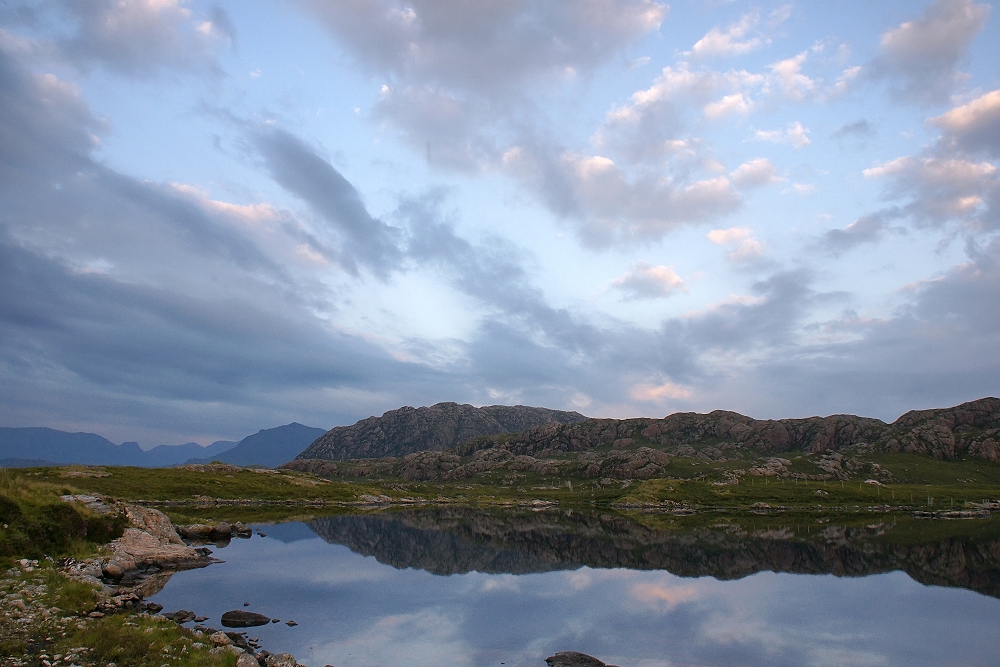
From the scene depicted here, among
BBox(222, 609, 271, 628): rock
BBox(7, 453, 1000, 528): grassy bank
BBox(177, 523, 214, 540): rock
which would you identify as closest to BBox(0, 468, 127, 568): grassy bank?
BBox(222, 609, 271, 628): rock

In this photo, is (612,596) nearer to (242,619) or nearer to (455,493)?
(242,619)

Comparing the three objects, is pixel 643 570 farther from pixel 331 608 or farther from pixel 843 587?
pixel 331 608

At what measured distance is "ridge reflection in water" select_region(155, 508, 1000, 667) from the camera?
35.6 metres

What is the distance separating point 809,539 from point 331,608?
264 ft

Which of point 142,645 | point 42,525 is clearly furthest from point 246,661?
point 42,525

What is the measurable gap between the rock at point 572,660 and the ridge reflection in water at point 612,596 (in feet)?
4.19

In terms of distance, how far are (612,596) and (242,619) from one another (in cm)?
3181

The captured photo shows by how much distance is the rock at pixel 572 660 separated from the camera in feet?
102

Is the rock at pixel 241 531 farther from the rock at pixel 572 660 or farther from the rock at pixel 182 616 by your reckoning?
the rock at pixel 572 660

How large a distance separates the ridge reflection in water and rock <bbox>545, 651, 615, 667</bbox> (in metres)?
1.28

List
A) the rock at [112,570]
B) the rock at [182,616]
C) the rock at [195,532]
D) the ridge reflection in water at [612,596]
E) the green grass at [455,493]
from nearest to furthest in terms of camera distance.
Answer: the rock at [182,616] → the ridge reflection in water at [612,596] → the rock at [112,570] → the rock at [195,532] → the green grass at [455,493]

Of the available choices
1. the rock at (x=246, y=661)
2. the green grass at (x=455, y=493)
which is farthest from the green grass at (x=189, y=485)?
the rock at (x=246, y=661)

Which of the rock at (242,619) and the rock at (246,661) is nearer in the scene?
the rock at (246,661)

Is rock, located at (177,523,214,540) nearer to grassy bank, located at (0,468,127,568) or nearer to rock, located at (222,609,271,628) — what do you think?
grassy bank, located at (0,468,127,568)
